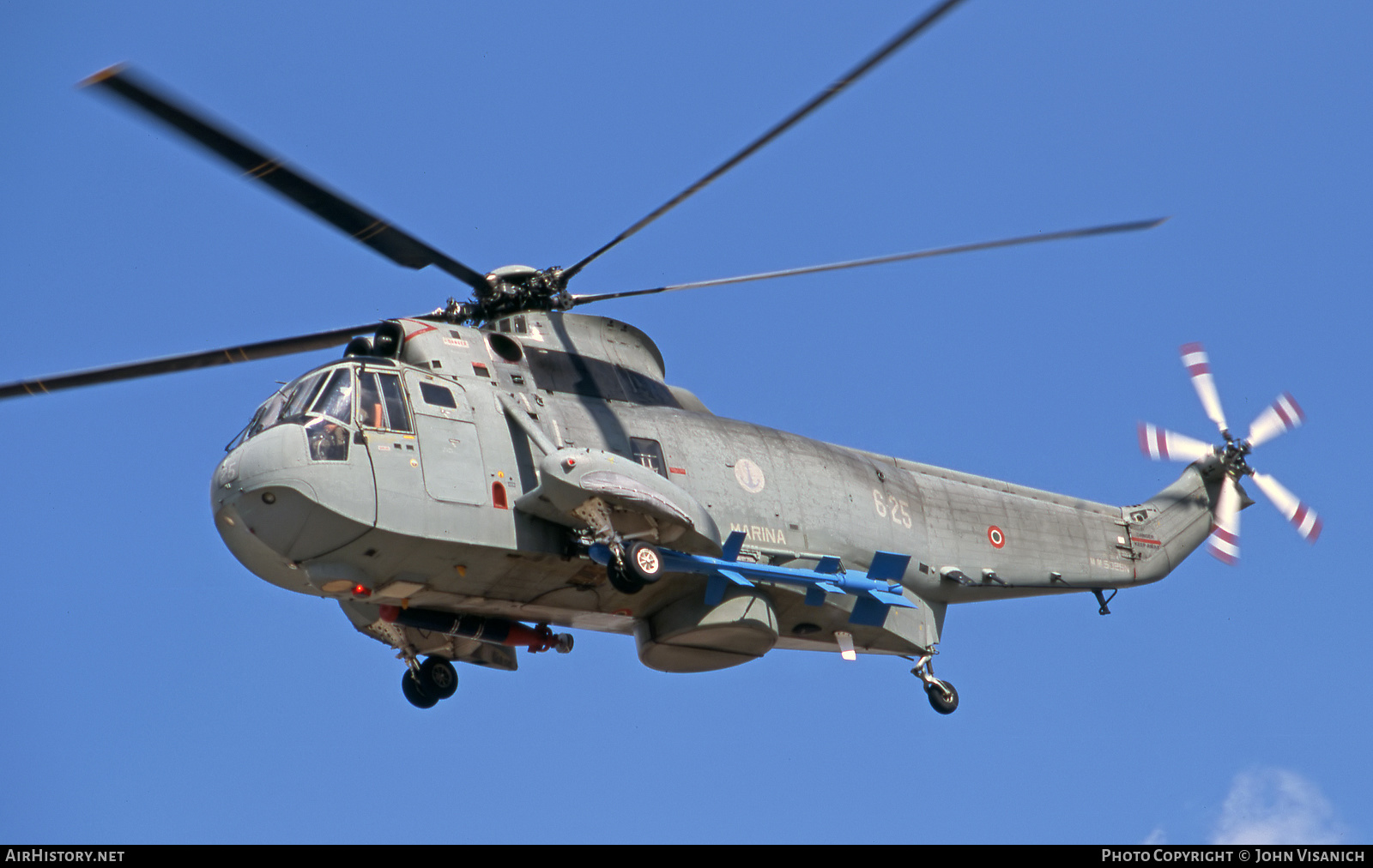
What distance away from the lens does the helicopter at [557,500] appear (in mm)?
18359

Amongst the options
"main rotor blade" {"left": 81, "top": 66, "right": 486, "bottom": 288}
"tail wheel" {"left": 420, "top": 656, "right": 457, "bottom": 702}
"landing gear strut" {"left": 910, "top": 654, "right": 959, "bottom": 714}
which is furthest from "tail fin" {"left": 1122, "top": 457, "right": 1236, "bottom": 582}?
"main rotor blade" {"left": 81, "top": 66, "right": 486, "bottom": 288}

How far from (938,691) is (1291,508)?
8.55m

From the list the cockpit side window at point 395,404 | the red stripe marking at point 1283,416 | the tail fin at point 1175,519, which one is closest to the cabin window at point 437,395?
the cockpit side window at point 395,404

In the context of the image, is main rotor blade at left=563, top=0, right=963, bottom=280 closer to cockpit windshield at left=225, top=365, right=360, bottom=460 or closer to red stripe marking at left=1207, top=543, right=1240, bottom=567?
cockpit windshield at left=225, top=365, right=360, bottom=460

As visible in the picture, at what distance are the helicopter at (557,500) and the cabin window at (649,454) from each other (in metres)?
0.04

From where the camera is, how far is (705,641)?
2131 cm

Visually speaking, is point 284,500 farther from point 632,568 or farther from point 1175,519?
point 1175,519

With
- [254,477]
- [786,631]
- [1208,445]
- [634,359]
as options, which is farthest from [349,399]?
[1208,445]

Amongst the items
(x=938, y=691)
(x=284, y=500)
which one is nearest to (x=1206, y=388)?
(x=938, y=691)

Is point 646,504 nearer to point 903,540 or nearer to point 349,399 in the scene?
point 349,399

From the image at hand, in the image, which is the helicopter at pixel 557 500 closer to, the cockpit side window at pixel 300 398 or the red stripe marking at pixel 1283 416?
the cockpit side window at pixel 300 398

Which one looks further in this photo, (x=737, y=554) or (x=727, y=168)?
(x=737, y=554)

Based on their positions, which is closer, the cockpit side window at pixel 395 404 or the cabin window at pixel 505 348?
the cockpit side window at pixel 395 404

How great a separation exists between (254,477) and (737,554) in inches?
243
